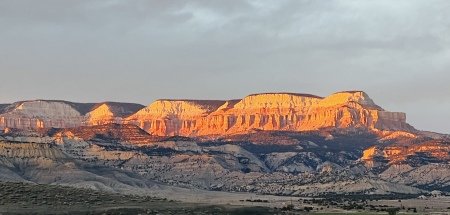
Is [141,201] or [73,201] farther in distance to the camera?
[141,201]

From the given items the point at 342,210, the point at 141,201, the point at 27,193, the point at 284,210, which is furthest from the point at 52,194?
the point at 342,210

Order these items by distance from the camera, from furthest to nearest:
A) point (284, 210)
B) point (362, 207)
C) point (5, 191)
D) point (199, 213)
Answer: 1. point (362, 207)
2. point (284, 210)
3. point (5, 191)
4. point (199, 213)

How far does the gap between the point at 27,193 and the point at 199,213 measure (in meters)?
27.8

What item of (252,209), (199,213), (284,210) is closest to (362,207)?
(284,210)

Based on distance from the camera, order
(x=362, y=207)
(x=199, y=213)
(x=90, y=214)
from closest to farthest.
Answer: (x=90, y=214), (x=199, y=213), (x=362, y=207)

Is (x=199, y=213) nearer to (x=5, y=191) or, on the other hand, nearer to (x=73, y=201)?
(x=73, y=201)

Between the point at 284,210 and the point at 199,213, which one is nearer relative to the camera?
the point at 199,213

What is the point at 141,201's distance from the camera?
155500 millimetres

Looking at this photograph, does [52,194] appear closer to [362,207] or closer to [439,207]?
[362,207]

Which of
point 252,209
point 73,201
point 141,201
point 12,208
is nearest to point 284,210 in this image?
point 252,209

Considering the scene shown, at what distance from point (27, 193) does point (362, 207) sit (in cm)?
6192

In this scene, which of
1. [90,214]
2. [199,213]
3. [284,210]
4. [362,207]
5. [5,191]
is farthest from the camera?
[362,207]

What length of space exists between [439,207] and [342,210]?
22.6m

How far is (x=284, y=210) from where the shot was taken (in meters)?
160
